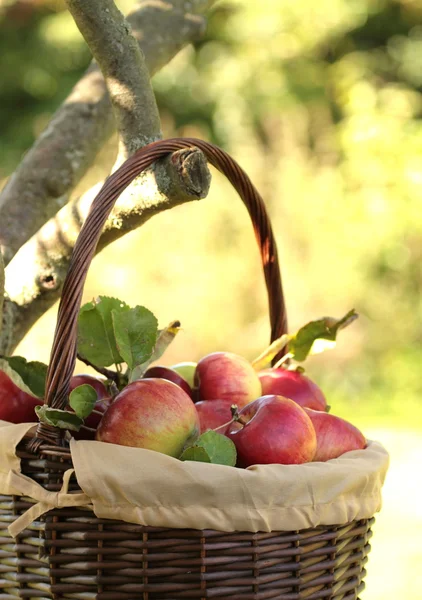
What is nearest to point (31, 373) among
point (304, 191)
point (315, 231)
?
point (315, 231)

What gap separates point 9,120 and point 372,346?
13.3 feet

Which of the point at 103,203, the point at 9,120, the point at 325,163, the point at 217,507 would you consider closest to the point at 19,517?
the point at 217,507

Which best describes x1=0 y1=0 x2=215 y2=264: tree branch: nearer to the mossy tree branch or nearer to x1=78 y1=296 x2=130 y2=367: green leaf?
the mossy tree branch

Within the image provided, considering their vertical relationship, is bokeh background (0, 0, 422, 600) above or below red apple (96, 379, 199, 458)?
above

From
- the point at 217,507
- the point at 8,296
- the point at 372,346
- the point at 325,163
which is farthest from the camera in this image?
the point at 325,163

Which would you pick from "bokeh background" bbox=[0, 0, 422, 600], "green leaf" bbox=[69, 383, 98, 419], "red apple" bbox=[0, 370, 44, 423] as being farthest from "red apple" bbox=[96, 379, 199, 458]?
"bokeh background" bbox=[0, 0, 422, 600]

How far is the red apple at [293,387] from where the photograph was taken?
1171mm

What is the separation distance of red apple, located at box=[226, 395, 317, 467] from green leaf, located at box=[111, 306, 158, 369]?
0.53ft

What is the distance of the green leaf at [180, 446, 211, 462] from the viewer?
2.95 feet

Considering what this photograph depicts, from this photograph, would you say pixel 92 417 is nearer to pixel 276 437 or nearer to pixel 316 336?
pixel 276 437

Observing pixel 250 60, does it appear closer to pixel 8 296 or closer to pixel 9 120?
pixel 9 120

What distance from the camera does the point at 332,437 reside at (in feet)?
3.46

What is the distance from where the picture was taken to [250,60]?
6.31m

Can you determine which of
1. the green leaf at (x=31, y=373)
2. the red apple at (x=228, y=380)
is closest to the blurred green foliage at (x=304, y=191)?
the red apple at (x=228, y=380)
